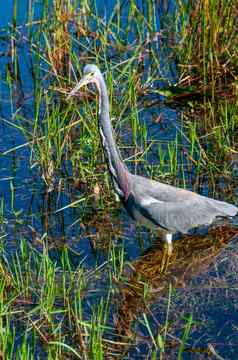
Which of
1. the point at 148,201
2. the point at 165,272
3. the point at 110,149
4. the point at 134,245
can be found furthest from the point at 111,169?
the point at 165,272

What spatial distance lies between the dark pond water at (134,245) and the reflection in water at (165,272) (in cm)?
1

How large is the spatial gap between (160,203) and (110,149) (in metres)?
0.42

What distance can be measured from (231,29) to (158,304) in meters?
2.73

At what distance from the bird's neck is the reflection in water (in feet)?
1.32

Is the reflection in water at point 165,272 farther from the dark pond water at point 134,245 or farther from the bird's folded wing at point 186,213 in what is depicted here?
the bird's folded wing at point 186,213

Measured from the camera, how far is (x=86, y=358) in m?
3.92

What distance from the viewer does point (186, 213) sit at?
5.08 m

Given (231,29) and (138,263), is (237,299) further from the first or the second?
(231,29)

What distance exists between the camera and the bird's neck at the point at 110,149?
481cm

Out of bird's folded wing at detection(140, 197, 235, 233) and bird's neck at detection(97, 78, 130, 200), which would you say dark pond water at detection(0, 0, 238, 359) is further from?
bird's neck at detection(97, 78, 130, 200)

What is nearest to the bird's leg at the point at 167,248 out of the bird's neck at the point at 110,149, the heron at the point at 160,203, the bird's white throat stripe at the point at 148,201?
the heron at the point at 160,203

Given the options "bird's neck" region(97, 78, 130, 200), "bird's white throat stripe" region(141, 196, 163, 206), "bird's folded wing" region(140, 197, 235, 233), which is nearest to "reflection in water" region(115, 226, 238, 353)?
"bird's folded wing" region(140, 197, 235, 233)

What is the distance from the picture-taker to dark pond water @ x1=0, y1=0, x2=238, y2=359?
4.30 metres

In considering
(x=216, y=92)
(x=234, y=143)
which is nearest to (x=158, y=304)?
(x=234, y=143)
